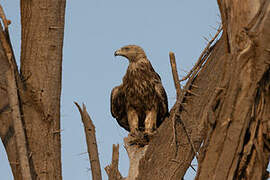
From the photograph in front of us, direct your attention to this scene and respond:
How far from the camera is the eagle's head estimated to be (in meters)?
7.51

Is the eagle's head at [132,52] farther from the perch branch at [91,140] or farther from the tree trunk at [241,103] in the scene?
the tree trunk at [241,103]

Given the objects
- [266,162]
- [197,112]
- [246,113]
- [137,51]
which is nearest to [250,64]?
[246,113]

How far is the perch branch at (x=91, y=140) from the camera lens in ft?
15.7

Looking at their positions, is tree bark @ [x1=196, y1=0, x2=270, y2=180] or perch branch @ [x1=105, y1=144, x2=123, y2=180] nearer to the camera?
tree bark @ [x1=196, y1=0, x2=270, y2=180]

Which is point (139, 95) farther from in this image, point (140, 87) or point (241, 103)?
point (241, 103)

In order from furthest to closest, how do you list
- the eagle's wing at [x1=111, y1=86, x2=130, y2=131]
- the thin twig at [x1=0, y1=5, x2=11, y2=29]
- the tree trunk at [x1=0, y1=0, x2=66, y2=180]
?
the eagle's wing at [x1=111, y1=86, x2=130, y2=131], the thin twig at [x1=0, y1=5, x2=11, y2=29], the tree trunk at [x1=0, y1=0, x2=66, y2=180]

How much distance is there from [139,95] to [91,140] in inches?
94.8

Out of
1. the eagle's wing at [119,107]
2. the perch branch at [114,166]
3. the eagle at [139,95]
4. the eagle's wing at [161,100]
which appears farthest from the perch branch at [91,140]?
the eagle's wing at [119,107]

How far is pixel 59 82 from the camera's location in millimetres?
4820

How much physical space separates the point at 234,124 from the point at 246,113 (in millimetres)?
116

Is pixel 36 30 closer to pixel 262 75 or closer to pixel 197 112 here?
pixel 197 112

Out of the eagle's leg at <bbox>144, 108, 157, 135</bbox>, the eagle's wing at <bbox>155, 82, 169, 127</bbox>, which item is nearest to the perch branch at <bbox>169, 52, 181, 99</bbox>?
the eagle's wing at <bbox>155, 82, 169, 127</bbox>

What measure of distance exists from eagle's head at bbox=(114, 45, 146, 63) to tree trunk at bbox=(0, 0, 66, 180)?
8.52 feet

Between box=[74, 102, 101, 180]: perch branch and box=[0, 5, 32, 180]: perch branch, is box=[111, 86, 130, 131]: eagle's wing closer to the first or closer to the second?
box=[74, 102, 101, 180]: perch branch
